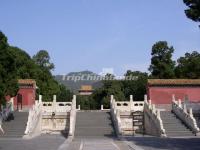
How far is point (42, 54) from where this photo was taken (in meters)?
69.2

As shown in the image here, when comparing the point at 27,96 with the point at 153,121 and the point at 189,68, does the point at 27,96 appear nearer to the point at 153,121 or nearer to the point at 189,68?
the point at 153,121

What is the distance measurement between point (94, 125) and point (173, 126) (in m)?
5.76

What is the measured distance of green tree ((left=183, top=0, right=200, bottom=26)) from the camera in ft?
65.9

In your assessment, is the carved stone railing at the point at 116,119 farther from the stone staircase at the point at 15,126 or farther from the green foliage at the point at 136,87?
the green foliage at the point at 136,87

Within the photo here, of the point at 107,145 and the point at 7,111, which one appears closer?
the point at 107,145

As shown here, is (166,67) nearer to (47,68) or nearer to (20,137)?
(47,68)

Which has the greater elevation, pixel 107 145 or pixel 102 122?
pixel 102 122

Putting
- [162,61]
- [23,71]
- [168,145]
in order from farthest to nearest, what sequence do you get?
[162,61] < [23,71] < [168,145]

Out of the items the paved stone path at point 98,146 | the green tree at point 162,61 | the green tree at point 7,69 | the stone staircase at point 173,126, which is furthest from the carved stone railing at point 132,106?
the green tree at point 162,61

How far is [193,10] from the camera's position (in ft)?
66.5

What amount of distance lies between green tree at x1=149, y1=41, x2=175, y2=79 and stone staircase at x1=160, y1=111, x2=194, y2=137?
74.4 ft

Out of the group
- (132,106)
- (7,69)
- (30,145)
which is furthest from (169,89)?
(30,145)

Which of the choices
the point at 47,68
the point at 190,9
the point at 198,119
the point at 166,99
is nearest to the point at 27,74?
the point at 47,68

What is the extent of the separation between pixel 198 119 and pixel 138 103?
490cm
